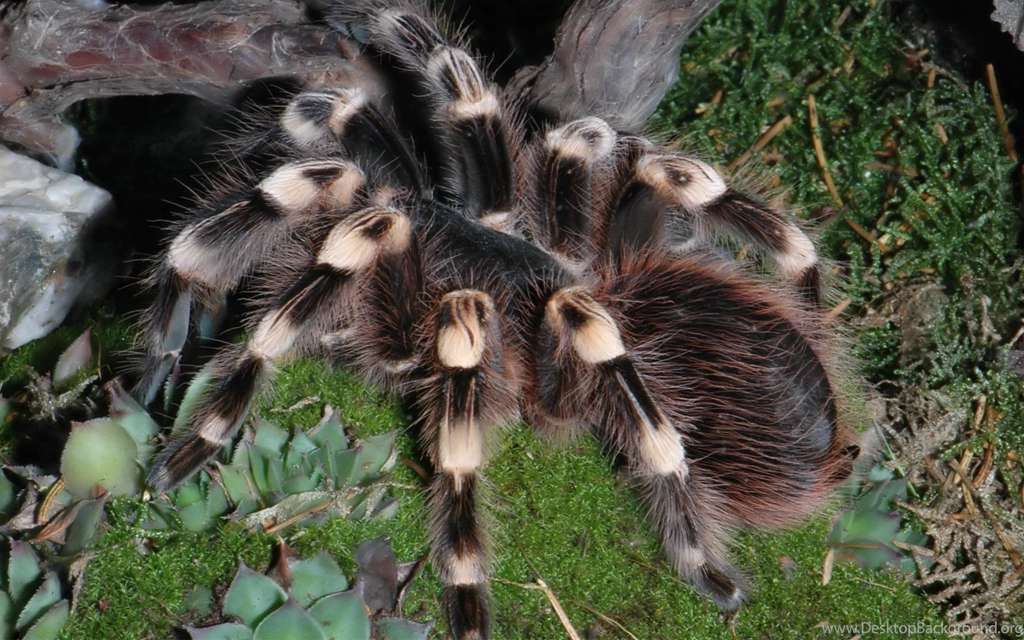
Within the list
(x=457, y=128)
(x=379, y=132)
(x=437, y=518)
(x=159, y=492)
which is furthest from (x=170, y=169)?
(x=437, y=518)

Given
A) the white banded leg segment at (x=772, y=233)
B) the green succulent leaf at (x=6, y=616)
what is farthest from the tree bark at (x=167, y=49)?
the green succulent leaf at (x=6, y=616)

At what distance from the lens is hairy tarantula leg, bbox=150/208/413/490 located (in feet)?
7.86

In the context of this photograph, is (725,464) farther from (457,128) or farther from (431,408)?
(457,128)

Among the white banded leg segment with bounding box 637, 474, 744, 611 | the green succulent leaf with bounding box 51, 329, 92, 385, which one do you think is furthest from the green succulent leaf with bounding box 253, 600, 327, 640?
the green succulent leaf with bounding box 51, 329, 92, 385

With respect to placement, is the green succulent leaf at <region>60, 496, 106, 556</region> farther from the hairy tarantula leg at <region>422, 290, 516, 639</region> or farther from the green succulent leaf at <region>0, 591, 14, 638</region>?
the hairy tarantula leg at <region>422, 290, 516, 639</region>

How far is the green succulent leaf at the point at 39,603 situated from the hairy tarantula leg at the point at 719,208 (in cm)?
179

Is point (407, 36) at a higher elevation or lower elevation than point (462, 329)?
higher

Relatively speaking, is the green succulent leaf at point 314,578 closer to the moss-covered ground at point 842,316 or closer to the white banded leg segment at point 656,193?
the moss-covered ground at point 842,316

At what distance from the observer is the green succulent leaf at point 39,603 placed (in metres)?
2.13

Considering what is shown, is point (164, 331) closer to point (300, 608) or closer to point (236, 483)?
point (236, 483)

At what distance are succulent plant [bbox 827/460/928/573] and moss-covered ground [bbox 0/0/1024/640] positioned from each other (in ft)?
0.17

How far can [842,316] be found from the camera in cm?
336

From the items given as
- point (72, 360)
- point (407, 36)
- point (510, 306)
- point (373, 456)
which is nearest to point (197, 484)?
point (373, 456)

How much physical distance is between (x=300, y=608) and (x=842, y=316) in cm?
218
